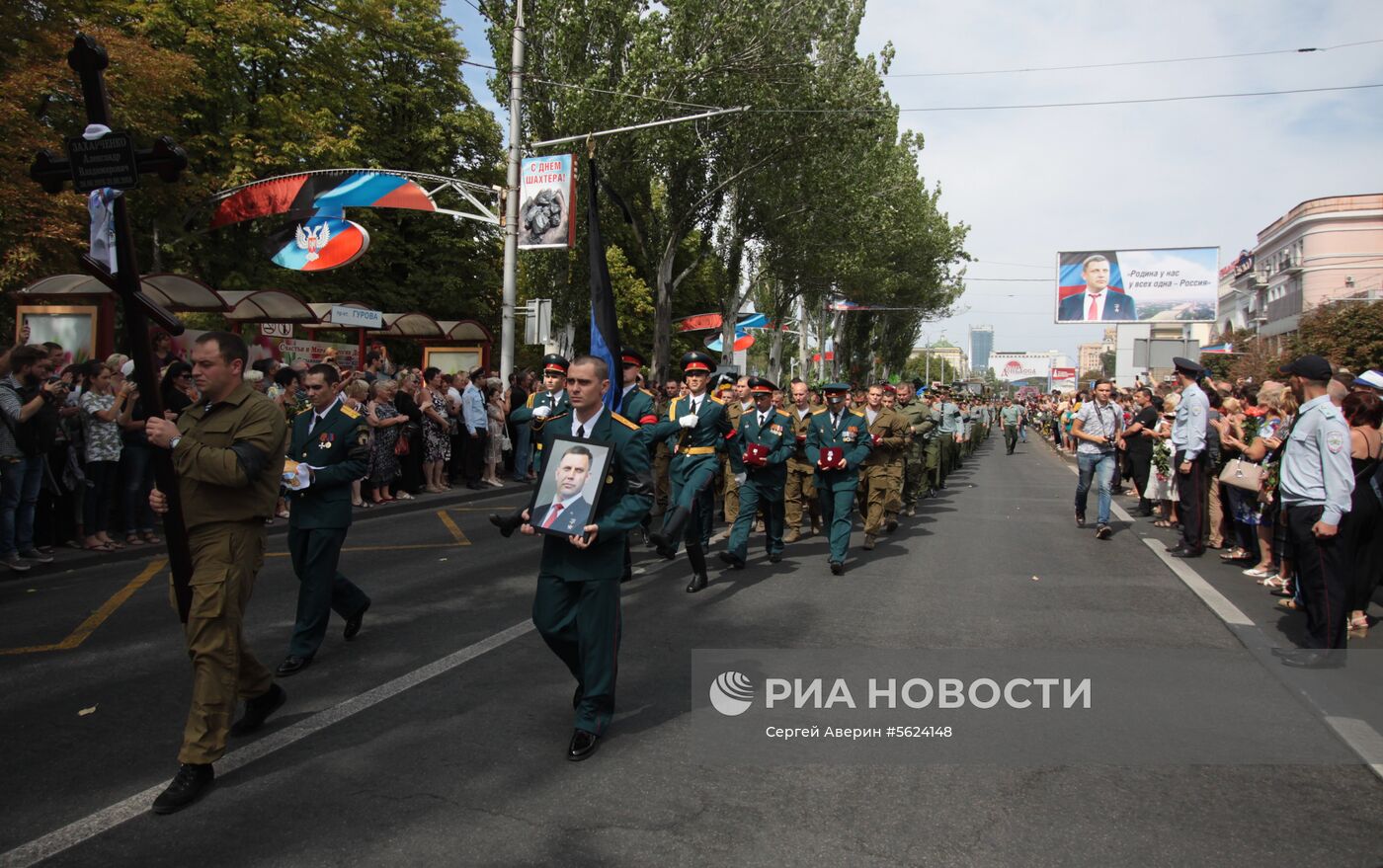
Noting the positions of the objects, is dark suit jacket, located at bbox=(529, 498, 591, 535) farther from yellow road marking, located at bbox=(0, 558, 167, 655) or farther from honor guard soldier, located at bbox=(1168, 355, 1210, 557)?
honor guard soldier, located at bbox=(1168, 355, 1210, 557)

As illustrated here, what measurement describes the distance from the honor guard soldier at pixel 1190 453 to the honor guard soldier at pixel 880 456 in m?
3.00

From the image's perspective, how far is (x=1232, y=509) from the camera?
10531 mm

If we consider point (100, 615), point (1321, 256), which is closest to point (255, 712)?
point (100, 615)

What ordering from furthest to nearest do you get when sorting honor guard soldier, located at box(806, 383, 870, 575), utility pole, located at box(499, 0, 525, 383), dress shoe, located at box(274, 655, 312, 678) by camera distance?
1. utility pole, located at box(499, 0, 525, 383)
2. honor guard soldier, located at box(806, 383, 870, 575)
3. dress shoe, located at box(274, 655, 312, 678)

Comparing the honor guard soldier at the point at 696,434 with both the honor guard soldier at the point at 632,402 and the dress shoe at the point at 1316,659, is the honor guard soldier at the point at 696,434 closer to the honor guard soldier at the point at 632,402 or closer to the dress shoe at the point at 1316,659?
the honor guard soldier at the point at 632,402

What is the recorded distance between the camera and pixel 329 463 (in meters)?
5.80

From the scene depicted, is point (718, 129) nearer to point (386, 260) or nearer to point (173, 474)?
point (386, 260)

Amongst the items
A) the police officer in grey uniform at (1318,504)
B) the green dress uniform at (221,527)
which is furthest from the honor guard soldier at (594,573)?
the police officer in grey uniform at (1318,504)

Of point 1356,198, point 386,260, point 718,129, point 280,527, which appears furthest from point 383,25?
point 1356,198

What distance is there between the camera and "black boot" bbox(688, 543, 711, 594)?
817cm

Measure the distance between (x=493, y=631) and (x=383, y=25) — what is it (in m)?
28.1

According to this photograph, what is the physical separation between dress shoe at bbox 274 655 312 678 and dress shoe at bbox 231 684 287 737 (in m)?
0.85

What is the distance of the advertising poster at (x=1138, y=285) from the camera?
48.9 metres

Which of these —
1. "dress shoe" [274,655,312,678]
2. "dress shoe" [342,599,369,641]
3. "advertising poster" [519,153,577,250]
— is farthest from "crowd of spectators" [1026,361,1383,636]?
"advertising poster" [519,153,577,250]
